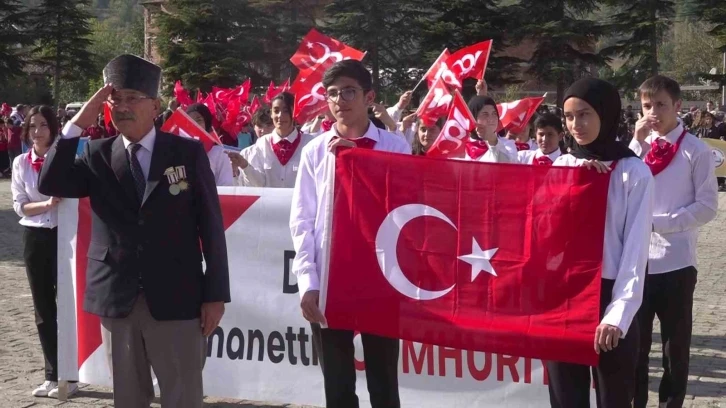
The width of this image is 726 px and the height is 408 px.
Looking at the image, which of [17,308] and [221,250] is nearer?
[221,250]

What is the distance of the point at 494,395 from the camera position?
6207mm

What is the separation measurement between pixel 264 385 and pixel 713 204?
300cm

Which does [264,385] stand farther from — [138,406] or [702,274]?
[702,274]

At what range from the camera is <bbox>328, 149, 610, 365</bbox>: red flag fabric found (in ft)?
14.9

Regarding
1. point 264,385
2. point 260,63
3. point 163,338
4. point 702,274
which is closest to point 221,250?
point 163,338

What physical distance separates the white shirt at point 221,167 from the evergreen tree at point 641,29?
137 feet

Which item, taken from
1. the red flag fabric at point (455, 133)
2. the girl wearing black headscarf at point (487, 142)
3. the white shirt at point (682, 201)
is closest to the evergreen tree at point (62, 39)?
the girl wearing black headscarf at point (487, 142)

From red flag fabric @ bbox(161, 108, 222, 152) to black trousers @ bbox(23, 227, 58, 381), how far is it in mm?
1228

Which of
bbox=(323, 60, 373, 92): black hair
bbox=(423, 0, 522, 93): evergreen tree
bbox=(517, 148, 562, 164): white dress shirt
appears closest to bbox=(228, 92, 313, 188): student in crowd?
bbox=(517, 148, 562, 164): white dress shirt

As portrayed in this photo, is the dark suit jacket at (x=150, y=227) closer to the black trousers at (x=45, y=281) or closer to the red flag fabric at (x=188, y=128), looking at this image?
the black trousers at (x=45, y=281)

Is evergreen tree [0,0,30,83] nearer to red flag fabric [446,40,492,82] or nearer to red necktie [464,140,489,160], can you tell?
red flag fabric [446,40,492,82]

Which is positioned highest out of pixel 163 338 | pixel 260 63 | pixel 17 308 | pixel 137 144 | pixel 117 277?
pixel 260 63

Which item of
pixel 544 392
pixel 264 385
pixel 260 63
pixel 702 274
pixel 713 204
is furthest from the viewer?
pixel 260 63

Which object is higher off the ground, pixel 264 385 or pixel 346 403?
pixel 346 403
